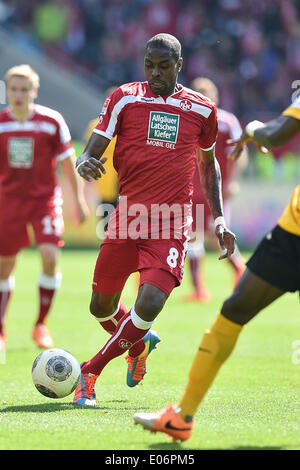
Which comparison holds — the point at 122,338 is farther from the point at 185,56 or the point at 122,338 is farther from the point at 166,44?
the point at 185,56

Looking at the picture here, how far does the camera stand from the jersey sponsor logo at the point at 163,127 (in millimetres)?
5660

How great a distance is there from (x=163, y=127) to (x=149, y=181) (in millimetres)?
368

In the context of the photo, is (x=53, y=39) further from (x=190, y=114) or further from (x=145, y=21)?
(x=190, y=114)

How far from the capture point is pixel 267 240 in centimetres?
448

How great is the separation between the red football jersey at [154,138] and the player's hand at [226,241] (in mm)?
373

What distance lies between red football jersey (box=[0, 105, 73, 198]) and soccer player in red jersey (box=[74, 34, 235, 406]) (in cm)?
293

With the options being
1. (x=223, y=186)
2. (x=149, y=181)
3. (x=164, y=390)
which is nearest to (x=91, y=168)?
(x=149, y=181)

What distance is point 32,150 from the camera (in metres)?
8.69

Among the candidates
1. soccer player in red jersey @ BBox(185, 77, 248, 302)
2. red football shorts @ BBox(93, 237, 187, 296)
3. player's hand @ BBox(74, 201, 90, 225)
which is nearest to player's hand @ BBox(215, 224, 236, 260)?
red football shorts @ BBox(93, 237, 187, 296)

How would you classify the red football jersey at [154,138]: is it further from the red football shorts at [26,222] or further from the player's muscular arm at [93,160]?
the red football shorts at [26,222]

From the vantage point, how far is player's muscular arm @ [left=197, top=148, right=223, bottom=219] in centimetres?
593

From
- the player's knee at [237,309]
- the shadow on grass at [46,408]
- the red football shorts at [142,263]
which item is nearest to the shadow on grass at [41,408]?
the shadow on grass at [46,408]

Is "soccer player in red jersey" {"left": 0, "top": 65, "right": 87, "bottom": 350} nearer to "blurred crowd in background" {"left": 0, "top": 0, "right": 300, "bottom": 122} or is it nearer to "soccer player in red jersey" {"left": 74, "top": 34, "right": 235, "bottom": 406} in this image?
"soccer player in red jersey" {"left": 74, "top": 34, "right": 235, "bottom": 406}

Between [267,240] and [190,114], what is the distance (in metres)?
1.55
